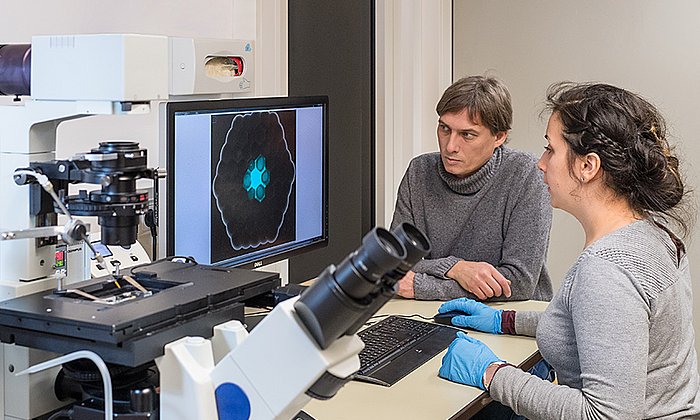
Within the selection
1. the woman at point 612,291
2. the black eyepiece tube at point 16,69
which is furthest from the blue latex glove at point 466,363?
the black eyepiece tube at point 16,69

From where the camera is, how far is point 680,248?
163 cm

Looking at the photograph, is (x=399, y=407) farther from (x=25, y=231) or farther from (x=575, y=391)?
(x=25, y=231)

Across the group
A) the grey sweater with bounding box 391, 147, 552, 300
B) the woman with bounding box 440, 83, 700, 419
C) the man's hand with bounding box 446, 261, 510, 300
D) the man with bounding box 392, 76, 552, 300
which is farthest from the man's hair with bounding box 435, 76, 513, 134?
the woman with bounding box 440, 83, 700, 419

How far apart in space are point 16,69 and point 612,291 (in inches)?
38.6

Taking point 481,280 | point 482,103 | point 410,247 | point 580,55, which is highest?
point 580,55

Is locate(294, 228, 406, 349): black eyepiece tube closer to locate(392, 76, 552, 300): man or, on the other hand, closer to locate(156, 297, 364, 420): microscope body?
locate(156, 297, 364, 420): microscope body

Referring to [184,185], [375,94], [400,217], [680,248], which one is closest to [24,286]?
[184,185]

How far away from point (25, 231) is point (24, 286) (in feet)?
0.29

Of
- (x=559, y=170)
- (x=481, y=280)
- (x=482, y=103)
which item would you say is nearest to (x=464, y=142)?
(x=482, y=103)

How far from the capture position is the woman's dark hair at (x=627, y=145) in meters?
1.57

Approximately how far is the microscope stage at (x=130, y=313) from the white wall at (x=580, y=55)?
7.92 ft

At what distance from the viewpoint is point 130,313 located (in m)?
→ 1.13

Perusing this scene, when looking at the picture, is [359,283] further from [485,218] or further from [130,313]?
[485,218]

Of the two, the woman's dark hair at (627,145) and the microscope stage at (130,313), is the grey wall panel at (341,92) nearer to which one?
the woman's dark hair at (627,145)
